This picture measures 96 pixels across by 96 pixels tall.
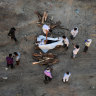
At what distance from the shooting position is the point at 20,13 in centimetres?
1645

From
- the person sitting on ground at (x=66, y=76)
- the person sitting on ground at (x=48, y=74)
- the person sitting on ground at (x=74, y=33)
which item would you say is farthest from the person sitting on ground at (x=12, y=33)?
the person sitting on ground at (x=66, y=76)

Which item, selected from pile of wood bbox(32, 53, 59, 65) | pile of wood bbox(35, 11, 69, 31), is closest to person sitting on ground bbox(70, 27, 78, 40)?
pile of wood bbox(35, 11, 69, 31)

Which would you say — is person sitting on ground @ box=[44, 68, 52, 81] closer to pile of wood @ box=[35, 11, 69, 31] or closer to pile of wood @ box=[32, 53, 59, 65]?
pile of wood @ box=[32, 53, 59, 65]

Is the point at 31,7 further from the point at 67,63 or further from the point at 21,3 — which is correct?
the point at 67,63

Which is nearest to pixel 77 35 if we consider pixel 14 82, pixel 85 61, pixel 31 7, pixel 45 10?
pixel 85 61

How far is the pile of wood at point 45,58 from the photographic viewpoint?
13422mm

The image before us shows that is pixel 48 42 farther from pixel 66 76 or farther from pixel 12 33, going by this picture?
pixel 66 76

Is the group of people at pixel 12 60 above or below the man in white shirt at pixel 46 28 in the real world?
below

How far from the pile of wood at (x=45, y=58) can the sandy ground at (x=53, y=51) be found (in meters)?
0.34

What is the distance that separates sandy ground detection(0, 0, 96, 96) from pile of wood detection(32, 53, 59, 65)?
→ 1.12ft

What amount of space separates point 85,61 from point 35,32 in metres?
4.50

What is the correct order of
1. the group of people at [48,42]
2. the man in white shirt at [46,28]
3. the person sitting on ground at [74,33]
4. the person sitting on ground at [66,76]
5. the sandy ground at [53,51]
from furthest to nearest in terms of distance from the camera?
the man in white shirt at [46,28], the person sitting on ground at [74,33], the sandy ground at [53,51], the group of people at [48,42], the person sitting on ground at [66,76]

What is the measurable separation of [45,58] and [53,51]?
3.62 feet

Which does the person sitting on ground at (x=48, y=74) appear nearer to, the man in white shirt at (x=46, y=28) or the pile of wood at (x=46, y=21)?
the man in white shirt at (x=46, y=28)
